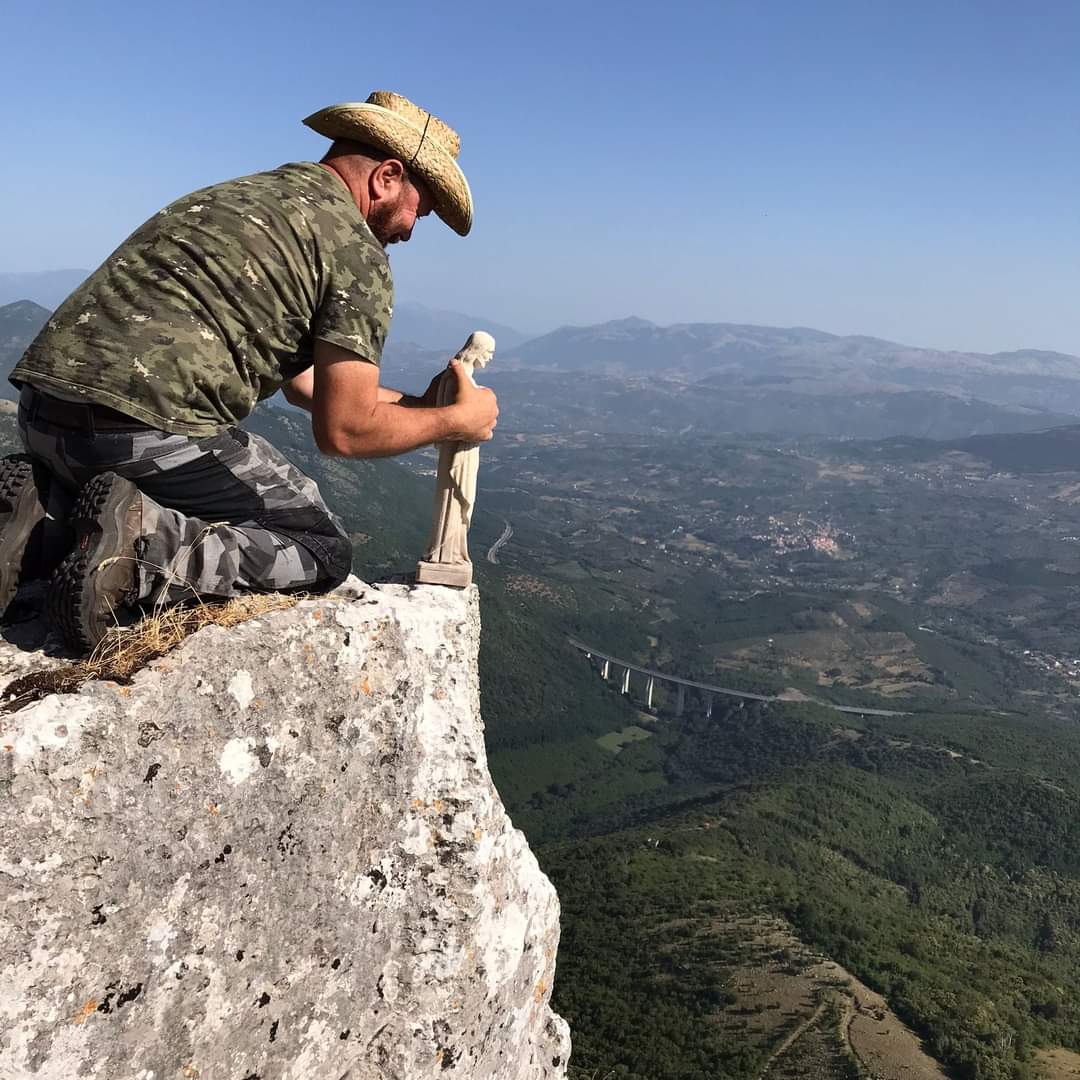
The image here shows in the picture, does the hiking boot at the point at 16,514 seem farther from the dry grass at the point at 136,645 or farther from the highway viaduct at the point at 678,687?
the highway viaduct at the point at 678,687

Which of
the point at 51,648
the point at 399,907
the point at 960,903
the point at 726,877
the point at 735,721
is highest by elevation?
the point at 51,648

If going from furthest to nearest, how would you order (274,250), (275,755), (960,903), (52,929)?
(960,903) → (275,755) → (274,250) → (52,929)

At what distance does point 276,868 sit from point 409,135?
591 centimetres

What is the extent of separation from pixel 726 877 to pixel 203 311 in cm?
8295

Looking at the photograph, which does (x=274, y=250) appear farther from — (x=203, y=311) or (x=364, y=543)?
(x=364, y=543)

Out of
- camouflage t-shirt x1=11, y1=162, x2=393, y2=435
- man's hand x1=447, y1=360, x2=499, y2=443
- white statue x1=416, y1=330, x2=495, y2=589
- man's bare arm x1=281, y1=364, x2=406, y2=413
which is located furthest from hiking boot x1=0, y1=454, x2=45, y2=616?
white statue x1=416, y1=330, x2=495, y2=589

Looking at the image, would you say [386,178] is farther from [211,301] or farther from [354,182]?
[211,301]

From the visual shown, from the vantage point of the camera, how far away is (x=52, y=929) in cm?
525

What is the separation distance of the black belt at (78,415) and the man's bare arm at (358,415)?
126 cm

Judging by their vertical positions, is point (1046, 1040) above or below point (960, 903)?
above

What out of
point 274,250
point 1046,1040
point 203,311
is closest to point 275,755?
point 203,311

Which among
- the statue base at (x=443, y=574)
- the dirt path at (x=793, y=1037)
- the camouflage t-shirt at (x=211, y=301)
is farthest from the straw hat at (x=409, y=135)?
the dirt path at (x=793, y=1037)

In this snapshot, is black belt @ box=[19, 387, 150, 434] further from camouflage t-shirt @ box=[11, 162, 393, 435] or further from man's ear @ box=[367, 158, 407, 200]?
man's ear @ box=[367, 158, 407, 200]

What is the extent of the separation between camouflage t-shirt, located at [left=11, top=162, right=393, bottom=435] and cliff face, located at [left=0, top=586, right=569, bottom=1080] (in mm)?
2026
